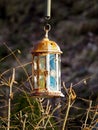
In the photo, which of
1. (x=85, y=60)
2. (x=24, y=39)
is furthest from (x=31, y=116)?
(x=24, y=39)

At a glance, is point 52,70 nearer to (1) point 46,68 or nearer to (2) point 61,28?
(1) point 46,68

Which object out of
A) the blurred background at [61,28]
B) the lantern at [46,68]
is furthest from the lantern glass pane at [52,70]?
the blurred background at [61,28]

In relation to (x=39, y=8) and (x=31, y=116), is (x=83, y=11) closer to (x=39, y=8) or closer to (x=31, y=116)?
(x=39, y=8)

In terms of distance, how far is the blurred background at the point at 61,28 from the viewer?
13.2m

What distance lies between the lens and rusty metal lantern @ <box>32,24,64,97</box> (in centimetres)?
409

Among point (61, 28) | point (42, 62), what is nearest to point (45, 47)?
point (42, 62)

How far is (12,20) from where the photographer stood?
1625 cm

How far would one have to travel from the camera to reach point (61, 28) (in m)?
15.1

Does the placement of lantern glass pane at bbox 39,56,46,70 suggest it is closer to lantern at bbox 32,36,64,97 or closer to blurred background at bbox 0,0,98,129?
lantern at bbox 32,36,64,97

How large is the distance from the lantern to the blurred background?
24.8ft

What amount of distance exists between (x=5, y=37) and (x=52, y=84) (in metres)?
11.3

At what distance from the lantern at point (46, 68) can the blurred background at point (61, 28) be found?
755 cm

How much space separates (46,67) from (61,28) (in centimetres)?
1097

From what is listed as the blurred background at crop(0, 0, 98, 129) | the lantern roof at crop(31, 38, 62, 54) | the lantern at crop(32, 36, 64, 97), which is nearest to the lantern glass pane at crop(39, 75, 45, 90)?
the lantern at crop(32, 36, 64, 97)
